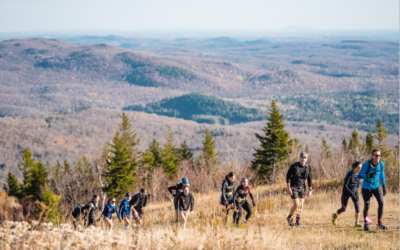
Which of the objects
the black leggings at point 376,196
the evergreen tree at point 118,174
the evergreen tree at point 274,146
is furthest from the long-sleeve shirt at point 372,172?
the evergreen tree at point 118,174

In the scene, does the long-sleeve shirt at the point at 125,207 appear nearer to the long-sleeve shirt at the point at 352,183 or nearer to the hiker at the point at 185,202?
the hiker at the point at 185,202

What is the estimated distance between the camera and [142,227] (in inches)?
193

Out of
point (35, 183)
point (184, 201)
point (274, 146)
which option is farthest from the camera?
point (35, 183)

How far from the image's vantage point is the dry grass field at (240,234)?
3.88m

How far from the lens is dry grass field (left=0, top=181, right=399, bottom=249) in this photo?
3.88 meters

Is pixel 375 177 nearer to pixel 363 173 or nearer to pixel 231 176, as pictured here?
pixel 363 173

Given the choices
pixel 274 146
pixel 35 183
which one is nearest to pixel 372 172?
pixel 274 146

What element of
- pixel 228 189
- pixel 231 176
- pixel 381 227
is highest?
pixel 231 176

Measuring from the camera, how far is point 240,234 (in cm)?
622

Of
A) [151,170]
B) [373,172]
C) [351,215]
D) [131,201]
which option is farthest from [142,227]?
[151,170]

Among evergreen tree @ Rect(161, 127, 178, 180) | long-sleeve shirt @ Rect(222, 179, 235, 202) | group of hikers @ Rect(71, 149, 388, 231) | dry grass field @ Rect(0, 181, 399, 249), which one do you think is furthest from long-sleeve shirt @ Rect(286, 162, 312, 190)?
evergreen tree @ Rect(161, 127, 178, 180)

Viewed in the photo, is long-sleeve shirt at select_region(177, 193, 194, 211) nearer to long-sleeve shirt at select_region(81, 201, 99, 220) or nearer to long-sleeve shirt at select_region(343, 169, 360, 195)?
long-sleeve shirt at select_region(81, 201, 99, 220)

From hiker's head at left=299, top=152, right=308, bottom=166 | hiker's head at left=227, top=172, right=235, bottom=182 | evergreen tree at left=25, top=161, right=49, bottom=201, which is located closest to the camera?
hiker's head at left=299, top=152, right=308, bottom=166

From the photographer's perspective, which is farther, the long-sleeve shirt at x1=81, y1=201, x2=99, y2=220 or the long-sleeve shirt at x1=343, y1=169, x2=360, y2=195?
the long-sleeve shirt at x1=81, y1=201, x2=99, y2=220
